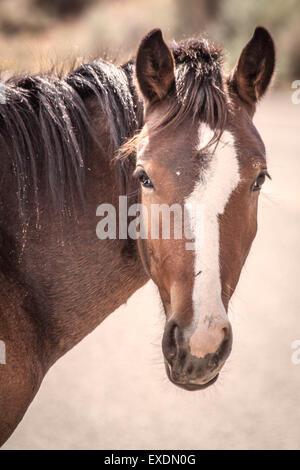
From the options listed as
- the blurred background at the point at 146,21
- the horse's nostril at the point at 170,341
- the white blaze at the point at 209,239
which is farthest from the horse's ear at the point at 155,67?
the blurred background at the point at 146,21

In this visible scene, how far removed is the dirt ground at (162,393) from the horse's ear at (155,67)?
1361mm

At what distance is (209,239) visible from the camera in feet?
6.38

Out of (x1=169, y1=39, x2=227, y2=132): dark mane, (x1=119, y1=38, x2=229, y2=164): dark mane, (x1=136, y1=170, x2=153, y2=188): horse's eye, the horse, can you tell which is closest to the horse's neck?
the horse

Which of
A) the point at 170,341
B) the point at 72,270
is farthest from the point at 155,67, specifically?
the point at 170,341

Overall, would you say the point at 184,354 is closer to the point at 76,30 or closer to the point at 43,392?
the point at 43,392

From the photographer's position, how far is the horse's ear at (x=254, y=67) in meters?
2.27

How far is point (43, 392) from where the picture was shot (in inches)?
196

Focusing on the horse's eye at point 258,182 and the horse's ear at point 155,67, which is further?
the horse's ear at point 155,67

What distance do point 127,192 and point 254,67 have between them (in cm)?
75

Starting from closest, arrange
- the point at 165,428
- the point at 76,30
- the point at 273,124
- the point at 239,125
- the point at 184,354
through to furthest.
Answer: the point at 184,354
the point at 239,125
the point at 165,428
the point at 273,124
the point at 76,30

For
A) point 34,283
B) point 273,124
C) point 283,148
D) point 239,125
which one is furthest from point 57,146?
point 273,124

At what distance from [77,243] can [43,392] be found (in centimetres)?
301

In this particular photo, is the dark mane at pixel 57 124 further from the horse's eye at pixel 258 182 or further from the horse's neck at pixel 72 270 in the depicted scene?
the horse's eye at pixel 258 182

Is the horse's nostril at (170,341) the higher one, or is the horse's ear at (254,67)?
the horse's ear at (254,67)
